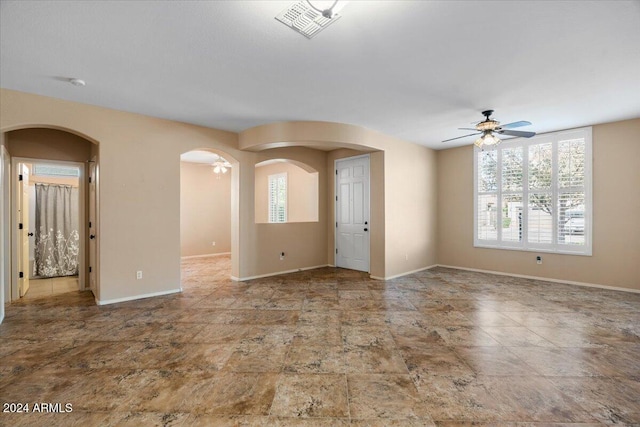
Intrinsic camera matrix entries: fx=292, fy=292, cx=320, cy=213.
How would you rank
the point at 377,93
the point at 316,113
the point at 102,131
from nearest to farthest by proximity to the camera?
the point at 377,93 < the point at 102,131 < the point at 316,113

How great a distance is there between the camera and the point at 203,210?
A: 28.8 ft

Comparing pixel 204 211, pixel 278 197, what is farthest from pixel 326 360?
pixel 204 211

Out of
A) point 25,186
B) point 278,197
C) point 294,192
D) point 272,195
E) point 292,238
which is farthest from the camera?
point 272,195

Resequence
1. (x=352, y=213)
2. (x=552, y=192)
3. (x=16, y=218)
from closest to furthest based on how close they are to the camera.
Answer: (x=16, y=218)
(x=552, y=192)
(x=352, y=213)

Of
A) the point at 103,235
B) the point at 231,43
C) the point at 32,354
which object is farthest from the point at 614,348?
the point at 103,235

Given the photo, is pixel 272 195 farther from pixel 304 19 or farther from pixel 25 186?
pixel 304 19

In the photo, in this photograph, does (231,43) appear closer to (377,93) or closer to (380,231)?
(377,93)

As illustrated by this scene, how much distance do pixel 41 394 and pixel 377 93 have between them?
4.19 metres

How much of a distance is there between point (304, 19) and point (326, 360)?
2.78 m

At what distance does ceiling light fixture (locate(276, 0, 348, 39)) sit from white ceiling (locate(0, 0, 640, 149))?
0.08 meters

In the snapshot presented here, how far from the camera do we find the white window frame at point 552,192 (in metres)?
5.06

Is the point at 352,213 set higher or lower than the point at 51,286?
higher

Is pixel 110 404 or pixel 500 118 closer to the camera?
pixel 110 404

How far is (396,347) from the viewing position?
2814 mm
